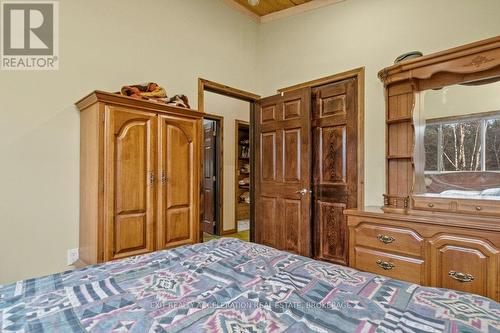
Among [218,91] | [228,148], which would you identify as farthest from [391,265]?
[228,148]

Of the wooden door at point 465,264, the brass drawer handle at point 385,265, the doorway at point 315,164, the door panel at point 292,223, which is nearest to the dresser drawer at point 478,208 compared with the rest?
the wooden door at point 465,264

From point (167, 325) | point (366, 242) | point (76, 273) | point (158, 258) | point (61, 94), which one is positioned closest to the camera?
point (167, 325)

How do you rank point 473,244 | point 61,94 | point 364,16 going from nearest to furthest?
1. point 473,244
2. point 61,94
3. point 364,16

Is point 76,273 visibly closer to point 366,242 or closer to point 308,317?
point 308,317

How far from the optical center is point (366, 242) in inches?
93.0

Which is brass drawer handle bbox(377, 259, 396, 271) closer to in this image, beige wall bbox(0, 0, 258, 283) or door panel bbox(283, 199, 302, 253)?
door panel bbox(283, 199, 302, 253)

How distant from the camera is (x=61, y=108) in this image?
7.23ft

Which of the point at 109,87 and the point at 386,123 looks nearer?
the point at 109,87

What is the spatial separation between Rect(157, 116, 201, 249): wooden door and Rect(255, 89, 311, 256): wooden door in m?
1.12

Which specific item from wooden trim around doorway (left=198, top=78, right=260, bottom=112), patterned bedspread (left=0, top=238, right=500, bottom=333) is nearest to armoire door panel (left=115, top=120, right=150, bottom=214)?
patterned bedspread (left=0, top=238, right=500, bottom=333)

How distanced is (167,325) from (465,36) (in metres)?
3.01

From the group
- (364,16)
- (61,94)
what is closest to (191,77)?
(61,94)

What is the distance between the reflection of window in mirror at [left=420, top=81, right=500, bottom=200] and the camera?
2.12 meters

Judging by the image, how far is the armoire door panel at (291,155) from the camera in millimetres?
3203
